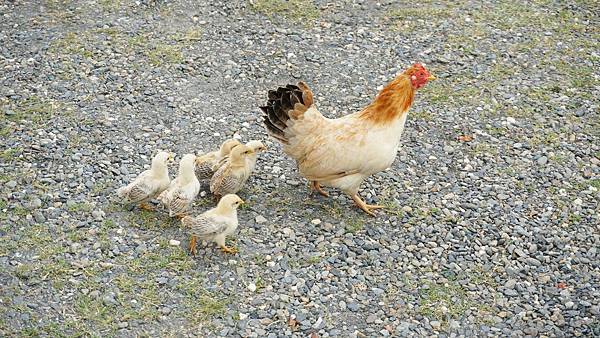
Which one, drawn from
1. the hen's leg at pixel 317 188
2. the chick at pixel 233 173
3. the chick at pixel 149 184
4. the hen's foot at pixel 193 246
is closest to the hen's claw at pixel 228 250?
the hen's foot at pixel 193 246

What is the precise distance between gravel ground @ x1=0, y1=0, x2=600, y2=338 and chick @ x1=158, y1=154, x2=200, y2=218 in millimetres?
250

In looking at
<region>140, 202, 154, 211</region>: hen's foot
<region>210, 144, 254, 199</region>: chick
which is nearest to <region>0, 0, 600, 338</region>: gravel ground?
<region>140, 202, 154, 211</region>: hen's foot

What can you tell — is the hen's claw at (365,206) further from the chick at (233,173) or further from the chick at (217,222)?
the chick at (217,222)

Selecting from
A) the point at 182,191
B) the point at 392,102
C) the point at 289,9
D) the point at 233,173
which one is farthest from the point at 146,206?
the point at 289,9

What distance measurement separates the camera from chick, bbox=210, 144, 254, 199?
21.8 feet

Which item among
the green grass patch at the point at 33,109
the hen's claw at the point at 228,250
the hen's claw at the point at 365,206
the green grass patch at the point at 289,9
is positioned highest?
the green grass patch at the point at 289,9

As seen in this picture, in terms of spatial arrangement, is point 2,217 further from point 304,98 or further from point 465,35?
point 465,35

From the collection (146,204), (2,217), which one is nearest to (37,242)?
(2,217)

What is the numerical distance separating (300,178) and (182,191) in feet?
4.33

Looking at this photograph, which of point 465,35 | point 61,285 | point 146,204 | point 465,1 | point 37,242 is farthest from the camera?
point 465,1

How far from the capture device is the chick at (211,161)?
687 cm

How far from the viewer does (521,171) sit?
7.46 metres

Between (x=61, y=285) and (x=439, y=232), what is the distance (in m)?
3.13

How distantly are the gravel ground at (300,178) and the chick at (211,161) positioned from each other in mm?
374
